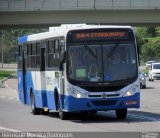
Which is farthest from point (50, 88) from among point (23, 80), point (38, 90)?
point (23, 80)

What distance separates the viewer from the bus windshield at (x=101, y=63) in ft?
65.4

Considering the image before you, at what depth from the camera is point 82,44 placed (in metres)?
20.3

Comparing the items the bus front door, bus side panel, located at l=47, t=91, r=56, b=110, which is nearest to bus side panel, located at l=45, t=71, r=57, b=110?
bus side panel, located at l=47, t=91, r=56, b=110

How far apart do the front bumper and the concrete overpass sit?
40.1m

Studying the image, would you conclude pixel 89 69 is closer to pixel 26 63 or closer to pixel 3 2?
pixel 26 63

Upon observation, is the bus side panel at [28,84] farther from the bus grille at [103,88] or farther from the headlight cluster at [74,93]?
the bus grille at [103,88]

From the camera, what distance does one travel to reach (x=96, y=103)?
65.0ft

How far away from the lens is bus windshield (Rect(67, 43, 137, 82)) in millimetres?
19938

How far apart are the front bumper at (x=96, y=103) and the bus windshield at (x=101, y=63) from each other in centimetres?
59

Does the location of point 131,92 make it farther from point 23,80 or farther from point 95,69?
point 23,80

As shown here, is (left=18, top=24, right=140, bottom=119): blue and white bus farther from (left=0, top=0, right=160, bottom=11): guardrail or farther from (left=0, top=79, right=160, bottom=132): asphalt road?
(left=0, top=0, right=160, bottom=11): guardrail

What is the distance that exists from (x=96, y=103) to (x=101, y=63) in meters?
1.21

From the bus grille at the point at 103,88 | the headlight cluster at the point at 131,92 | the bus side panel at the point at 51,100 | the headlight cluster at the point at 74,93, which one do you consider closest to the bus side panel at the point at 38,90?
the bus side panel at the point at 51,100

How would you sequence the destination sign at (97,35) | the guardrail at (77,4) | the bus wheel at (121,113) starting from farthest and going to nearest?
the guardrail at (77,4) → the bus wheel at (121,113) → the destination sign at (97,35)
